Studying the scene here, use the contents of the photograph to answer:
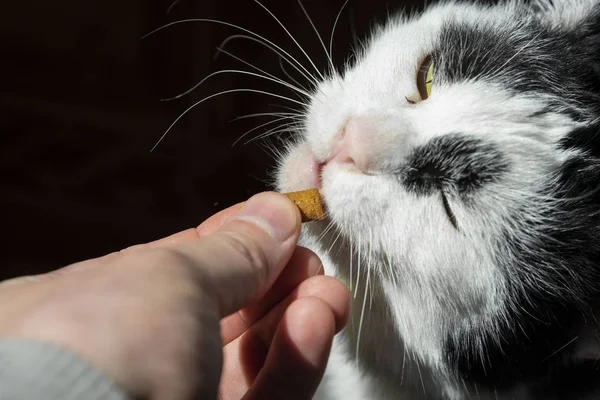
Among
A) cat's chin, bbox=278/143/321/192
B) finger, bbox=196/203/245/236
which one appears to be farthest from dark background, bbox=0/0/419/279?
cat's chin, bbox=278/143/321/192

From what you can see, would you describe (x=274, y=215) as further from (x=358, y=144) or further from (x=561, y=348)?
(x=561, y=348)

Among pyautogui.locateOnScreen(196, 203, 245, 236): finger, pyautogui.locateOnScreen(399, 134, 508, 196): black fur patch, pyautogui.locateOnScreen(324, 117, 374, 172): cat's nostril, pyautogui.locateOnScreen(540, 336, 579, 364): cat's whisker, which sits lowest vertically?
pyautogui.locateOnScreen(540, 336, 579, 364): cat's whisker

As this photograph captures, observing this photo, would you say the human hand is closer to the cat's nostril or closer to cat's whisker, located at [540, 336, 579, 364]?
the cat's nostril

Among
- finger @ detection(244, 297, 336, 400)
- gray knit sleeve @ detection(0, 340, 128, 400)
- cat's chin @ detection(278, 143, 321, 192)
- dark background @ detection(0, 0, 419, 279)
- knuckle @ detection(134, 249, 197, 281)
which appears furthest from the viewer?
dark background @ detection(0, 0, 419, 279)

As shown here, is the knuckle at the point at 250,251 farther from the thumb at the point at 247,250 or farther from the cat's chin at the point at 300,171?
the cat's chin at the point at 300,171

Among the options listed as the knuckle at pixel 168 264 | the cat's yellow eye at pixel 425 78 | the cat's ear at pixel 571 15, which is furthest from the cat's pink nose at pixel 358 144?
the cat's ear at pixel 571 15

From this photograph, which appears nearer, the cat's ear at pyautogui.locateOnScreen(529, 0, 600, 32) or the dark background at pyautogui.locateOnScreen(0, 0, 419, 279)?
the cat's ear at pyautogui.locateOnScreen(529, 0, 600, 32)
